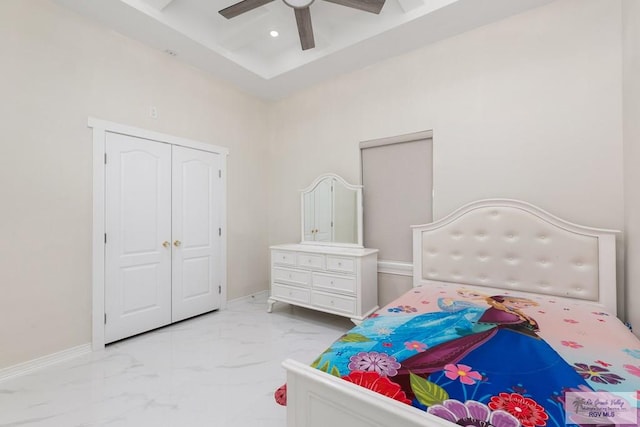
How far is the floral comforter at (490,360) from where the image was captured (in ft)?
3.05

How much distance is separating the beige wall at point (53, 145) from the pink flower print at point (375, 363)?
104 inches

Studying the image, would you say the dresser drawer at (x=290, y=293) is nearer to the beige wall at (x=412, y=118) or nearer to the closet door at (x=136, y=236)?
the beige wall at (x=412, y=118)

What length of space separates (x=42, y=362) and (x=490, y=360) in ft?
10.6

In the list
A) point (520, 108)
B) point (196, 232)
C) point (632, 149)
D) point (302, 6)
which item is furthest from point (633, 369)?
point (196, 232)

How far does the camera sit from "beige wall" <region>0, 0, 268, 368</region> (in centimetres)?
215

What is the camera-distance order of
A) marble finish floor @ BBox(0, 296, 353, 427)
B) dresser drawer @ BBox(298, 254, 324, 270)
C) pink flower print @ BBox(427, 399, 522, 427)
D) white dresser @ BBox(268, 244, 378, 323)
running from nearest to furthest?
pink flower print @ BBox(427, 399, 522, 427), marble finish floor @ BBox(0, 296, 353, 427), white dresser @ BBox(268, 244, 378, 323), dresser drawer @ BBox(298, 254, 324, 270)

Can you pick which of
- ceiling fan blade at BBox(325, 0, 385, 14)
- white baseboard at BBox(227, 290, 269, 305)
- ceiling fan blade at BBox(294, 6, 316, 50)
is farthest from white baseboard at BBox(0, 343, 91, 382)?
ceiling fan blade at BBox(325, 0, 385, 14)

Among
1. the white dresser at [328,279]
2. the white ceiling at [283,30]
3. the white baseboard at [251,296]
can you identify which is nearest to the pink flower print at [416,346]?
the white dresser at [328,279]

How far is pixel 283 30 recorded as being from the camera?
3076 mm

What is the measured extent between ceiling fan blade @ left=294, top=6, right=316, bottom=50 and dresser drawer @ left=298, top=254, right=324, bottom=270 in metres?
2.12

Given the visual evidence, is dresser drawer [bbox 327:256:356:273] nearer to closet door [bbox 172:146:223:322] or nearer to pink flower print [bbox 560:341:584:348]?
closet door [bbox 172:146:223:322]

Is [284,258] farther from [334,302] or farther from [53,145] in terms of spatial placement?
[53,145]

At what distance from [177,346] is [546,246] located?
330cm

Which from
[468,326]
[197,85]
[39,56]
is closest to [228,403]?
[468,326]
